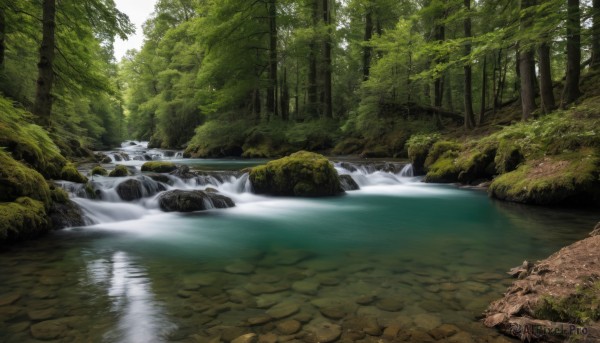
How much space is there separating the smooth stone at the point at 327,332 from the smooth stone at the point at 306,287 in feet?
2.30

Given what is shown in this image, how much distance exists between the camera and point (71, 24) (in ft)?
33.1

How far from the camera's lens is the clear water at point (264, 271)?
3057 millimetres

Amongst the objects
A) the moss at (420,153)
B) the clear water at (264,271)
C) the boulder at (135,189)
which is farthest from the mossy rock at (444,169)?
the boulder at (135,189)

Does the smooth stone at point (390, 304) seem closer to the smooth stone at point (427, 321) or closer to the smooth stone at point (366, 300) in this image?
the smooth stone at point (366, 300)

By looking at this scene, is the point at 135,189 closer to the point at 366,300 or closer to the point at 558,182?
the point at 366,300

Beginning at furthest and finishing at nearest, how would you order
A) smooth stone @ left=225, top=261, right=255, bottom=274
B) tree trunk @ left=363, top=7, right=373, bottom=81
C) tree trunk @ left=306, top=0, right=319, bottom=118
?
tree trunk @ left=363, top=7, right=373, bottom=81 → tree trunk @ left=306, top=0, right=319, bottom=118 → smooth stone @ left=225, top=261, right=255, bottom=274

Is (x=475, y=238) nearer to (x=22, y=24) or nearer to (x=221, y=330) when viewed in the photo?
(x=221, y=330)

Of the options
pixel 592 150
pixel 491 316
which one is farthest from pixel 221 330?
pixel 592 150

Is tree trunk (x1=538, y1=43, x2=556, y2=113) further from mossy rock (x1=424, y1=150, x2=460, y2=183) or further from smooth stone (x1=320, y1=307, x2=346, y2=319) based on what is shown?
smooth stone (x1=320, y1=307, x2=346, y2=319)

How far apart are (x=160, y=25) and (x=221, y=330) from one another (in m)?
36.7

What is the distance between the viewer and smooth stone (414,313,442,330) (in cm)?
295

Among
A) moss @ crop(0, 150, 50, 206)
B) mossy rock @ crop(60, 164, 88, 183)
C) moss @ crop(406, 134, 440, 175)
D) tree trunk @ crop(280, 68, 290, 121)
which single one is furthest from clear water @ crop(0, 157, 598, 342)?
tree trunk @ crop(280, 68, 290, 121)

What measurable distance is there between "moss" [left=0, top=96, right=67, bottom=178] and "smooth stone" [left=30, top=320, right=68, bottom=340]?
4834 millimetres

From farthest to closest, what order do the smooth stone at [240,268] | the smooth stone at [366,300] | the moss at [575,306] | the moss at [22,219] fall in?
the moss at [22,219] < the smooth stone at [240,268] < the smooth stone at [366,300] < the moss at [575,306]
